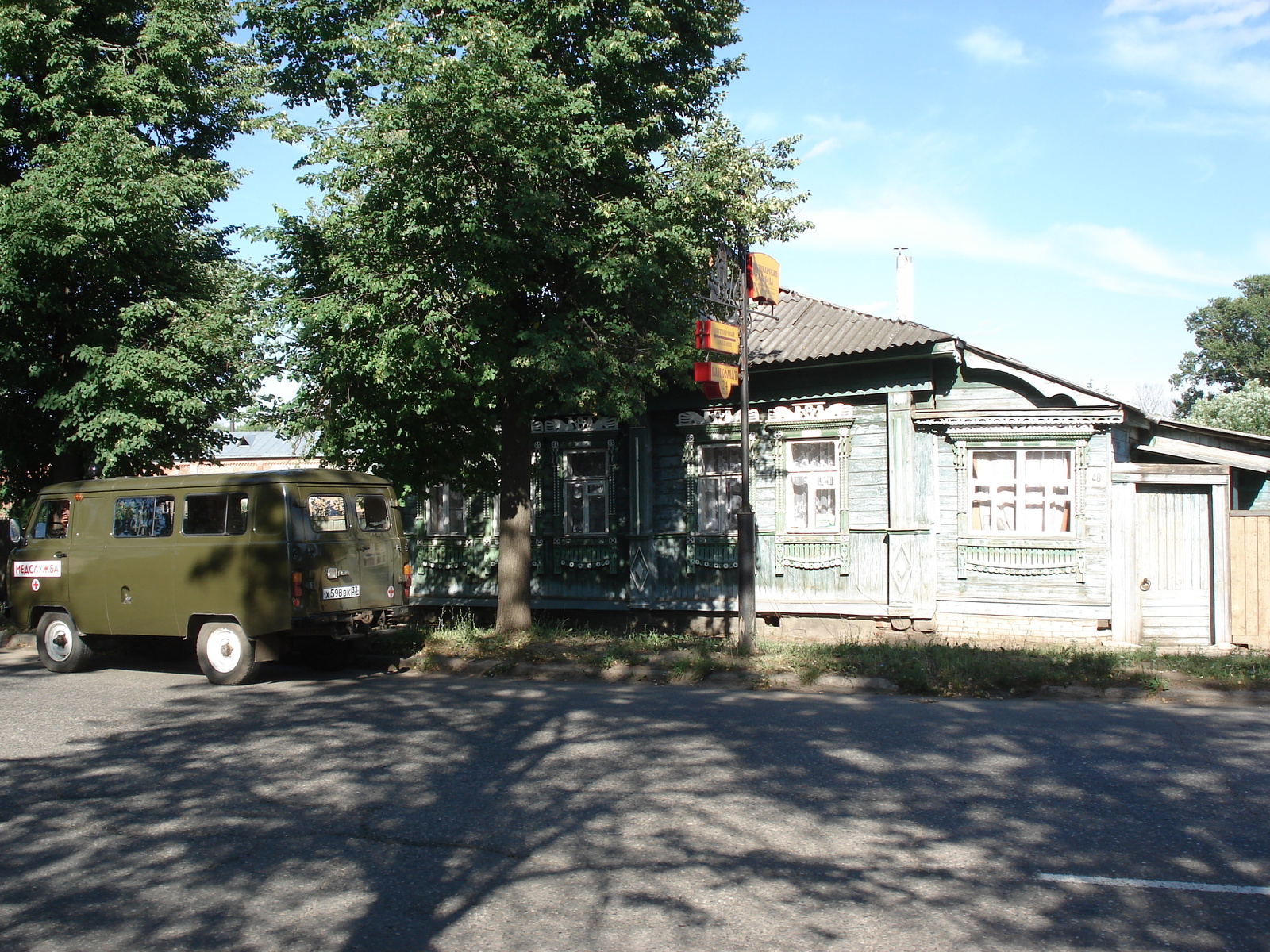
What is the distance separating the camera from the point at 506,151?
1069 cm

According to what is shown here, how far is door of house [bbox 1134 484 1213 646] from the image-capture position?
1334cm

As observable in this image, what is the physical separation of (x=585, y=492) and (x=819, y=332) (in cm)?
471

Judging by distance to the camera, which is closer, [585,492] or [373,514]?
[373,514]

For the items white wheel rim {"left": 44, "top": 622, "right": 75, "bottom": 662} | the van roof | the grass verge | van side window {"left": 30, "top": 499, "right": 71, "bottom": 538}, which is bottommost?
the grass verge

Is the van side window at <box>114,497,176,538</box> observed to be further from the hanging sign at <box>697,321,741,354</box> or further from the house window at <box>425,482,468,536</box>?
the house window at <box>425,482,468,536</box>

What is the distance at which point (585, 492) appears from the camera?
1712 centimetres

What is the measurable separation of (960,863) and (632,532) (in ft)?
37.5

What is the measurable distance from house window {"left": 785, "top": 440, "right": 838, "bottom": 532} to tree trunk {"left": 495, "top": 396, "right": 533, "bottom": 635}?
175 inches

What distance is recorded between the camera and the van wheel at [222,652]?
35.7ft

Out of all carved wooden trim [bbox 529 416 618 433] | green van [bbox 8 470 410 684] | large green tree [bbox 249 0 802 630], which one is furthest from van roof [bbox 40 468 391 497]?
carved wooden trim [bbox 529 416 618 433]

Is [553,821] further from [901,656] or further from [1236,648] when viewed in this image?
[1236,648]

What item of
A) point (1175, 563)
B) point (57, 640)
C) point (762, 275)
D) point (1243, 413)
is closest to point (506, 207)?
point (762, 275)

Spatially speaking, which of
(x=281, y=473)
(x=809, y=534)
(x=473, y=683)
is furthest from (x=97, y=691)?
(x=809, y=534)

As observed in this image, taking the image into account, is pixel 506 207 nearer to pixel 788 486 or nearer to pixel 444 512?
pixel 788 486
